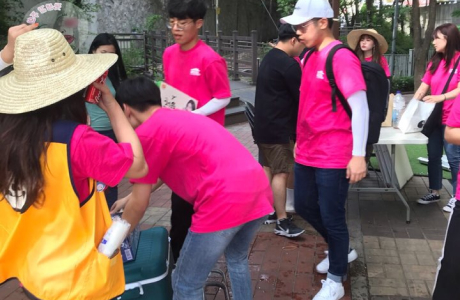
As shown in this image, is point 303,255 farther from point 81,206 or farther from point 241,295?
point 81,206

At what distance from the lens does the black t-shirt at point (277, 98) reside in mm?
Result: 3793

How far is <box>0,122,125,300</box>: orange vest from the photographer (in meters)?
1.65

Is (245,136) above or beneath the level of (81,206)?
beneath

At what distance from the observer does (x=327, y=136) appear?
2.87 meters

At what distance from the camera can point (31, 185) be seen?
1608mm

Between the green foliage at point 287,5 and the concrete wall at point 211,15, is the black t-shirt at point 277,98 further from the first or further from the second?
the green foliage at point 287,5

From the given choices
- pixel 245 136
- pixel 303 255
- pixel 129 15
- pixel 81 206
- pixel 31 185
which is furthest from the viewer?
pixel 129 15

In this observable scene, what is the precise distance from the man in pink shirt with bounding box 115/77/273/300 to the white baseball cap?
0.95 m

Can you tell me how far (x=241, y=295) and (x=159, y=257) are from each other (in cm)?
50

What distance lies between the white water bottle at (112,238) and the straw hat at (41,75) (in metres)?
0.51

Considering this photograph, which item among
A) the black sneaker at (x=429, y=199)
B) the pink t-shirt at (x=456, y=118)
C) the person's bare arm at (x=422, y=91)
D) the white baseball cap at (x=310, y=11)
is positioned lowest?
the black sneaker at (x=429, y=199)

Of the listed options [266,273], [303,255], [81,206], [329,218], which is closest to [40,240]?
[81,206]

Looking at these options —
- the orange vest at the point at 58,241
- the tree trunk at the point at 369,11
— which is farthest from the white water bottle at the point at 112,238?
the tree trunk at the point at 369,11

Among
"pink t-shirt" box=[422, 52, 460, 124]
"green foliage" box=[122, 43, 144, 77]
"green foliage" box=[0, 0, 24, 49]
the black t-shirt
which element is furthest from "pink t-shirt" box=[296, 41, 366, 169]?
"green foliage" box=[122, 43, 144, 77]
